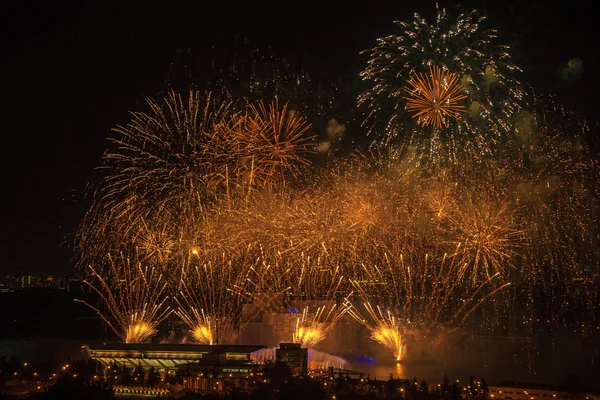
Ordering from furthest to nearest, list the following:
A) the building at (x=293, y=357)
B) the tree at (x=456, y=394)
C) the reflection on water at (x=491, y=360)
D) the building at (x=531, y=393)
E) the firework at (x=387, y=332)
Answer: the firework at (x=387, y=332)
the reflection on water at (x=491, y=360)
the building at (x=293, y=357)
the building at (x=531, y=393)
the tree at (x=456, y=394)

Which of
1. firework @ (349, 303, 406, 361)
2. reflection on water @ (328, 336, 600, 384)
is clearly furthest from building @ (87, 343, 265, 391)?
firework @ (349, 303, 406, 361)

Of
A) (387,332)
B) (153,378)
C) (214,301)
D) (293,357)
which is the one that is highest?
(214,301)

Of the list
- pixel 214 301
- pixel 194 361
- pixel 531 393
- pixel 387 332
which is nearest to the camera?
pixel 531 393

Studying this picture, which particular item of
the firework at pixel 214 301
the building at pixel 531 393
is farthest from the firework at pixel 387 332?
the building at pixel 531 393

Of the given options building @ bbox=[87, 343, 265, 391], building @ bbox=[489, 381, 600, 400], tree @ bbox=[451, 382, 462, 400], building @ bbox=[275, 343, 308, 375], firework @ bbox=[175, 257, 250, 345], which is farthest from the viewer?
firework @ bbox=[175, 257, 250, 345]

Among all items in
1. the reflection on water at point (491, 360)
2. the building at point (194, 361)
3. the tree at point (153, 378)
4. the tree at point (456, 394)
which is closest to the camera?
the tree at point (456, 394)

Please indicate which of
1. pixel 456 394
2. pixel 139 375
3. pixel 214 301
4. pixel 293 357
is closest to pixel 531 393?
pixel 456 394

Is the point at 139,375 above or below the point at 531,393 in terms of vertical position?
above

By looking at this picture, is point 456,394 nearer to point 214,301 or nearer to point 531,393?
point 531,393

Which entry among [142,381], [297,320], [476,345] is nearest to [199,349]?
[142,381]

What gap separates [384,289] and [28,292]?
52.4 meters

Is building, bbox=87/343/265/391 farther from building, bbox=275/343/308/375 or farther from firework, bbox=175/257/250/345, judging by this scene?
firework, bbox=175/257/250/345

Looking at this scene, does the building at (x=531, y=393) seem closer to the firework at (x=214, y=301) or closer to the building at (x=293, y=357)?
the building at (x=293, y=357)

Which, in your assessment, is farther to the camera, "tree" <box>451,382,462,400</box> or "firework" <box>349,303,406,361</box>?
"firework" <box>349,303,406,361</box>
